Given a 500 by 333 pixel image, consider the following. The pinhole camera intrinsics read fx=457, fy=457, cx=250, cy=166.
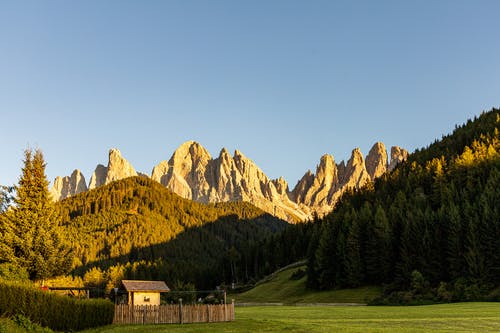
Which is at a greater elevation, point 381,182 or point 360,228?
point 381,182

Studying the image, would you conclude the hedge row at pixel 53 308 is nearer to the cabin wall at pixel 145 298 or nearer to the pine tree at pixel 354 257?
the cabin wall at pixel 145 298

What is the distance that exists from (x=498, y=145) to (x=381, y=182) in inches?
1583

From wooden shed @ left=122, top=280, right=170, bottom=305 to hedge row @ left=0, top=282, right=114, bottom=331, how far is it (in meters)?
16.0

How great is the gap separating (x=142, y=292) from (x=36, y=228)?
14436mm

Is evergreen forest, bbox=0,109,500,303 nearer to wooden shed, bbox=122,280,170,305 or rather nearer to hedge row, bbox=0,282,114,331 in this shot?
wooden shed, bbox=122,280,170,305

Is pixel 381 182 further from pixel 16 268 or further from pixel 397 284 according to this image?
pixel 16 268

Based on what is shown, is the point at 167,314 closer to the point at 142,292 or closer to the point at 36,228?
the point at 142,292

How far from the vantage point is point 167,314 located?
124 feet

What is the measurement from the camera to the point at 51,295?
118ft

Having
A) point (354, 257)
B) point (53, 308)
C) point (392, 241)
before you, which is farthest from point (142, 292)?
point (392, 241)

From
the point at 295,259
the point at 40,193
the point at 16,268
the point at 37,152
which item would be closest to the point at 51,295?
the point at 16,268

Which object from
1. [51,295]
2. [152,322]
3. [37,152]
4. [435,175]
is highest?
[435,175]

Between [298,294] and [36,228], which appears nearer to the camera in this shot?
[36,228]

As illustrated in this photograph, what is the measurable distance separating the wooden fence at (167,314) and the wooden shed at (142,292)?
629 inches
